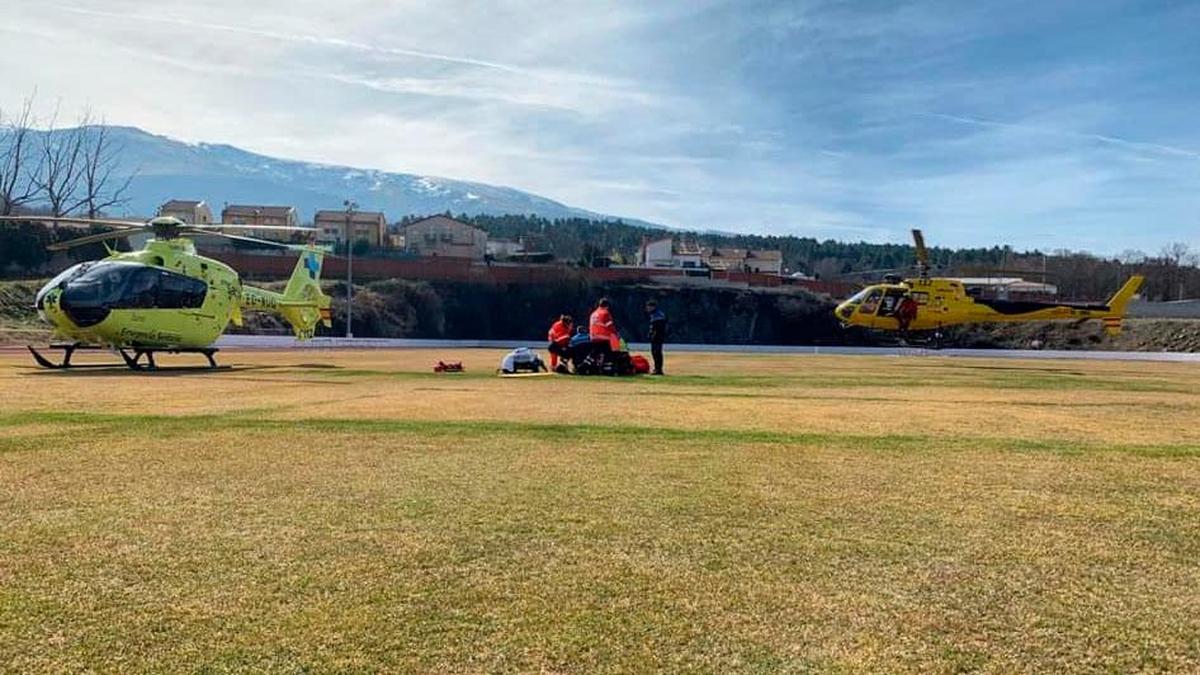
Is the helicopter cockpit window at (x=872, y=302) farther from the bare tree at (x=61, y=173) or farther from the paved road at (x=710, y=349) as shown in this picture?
the bare tree at (x=61, y=173)

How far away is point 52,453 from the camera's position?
869cm

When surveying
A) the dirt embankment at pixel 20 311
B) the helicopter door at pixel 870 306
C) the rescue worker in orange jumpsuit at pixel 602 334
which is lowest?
the dirt embankment at pixel 20 311

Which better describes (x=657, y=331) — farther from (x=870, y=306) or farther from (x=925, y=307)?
(x=925, y=307)

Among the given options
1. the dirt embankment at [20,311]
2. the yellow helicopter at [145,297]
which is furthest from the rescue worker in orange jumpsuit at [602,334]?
the dirt embankment at [20,311]

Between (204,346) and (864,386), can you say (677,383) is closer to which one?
(864,386)

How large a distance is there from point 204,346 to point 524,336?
55.7 metres

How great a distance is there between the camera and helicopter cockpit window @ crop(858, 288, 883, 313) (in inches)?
1437

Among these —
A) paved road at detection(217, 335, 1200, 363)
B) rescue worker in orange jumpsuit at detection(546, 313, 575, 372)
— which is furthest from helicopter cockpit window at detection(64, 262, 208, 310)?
paved road at detection(217, 335, 1200, 363)

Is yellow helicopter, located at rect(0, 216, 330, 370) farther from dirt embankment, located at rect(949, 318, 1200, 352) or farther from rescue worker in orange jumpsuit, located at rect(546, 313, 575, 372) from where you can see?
dirt embankment, located at rect(949, 318, 1200, 352)

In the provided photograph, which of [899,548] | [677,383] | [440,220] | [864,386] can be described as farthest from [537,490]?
[440,220]

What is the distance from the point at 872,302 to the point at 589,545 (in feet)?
108

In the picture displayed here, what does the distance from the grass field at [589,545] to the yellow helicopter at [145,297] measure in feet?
36.5

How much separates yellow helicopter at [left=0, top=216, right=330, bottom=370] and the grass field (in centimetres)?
1113

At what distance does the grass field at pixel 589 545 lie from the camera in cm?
414
